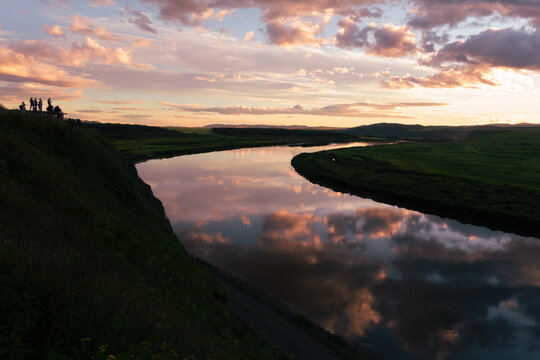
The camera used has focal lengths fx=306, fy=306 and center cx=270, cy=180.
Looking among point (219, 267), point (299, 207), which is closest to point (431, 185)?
point (299, 207)

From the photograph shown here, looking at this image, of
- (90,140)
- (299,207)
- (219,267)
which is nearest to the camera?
(90,140)

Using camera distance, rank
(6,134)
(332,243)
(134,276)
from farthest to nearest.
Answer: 1. (332,243)
2. (6,134)
3. (134,276)

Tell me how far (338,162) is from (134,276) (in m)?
108

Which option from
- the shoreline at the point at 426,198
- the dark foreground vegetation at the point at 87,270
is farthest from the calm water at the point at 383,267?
the dark foreground vegetation at the point at 87,270

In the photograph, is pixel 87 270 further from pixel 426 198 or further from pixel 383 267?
pixel 426 198

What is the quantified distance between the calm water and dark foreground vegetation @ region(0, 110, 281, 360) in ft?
33.9

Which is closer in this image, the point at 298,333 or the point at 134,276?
the point at 134,276

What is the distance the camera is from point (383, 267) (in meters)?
37.1

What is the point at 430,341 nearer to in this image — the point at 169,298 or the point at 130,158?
the point at 169,298

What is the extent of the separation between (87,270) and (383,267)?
111ft

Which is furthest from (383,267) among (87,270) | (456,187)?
(456,187)

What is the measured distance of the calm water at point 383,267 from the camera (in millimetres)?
25969

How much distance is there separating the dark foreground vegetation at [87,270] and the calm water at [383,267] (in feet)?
33.9

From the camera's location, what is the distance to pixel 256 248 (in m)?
40.9
